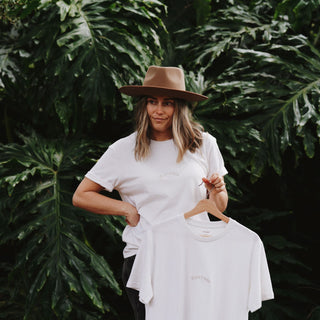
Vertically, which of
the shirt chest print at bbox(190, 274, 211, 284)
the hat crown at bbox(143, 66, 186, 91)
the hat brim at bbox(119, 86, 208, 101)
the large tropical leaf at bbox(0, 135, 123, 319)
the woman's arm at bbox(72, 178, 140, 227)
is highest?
the hat crown at bbox(143, 66, 186, 91)

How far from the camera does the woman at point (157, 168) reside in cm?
151

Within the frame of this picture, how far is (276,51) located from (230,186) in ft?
3.48

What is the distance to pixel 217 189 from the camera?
148cm

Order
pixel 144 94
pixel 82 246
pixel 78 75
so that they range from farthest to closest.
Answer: pixel 78 75 → pixel 82 246 → pixel 144 94

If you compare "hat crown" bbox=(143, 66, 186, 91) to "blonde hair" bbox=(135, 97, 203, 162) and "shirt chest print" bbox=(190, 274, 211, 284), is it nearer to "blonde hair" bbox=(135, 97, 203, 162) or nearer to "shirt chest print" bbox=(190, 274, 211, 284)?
"blonde hair" bbox=(135, 97, 203, 162)

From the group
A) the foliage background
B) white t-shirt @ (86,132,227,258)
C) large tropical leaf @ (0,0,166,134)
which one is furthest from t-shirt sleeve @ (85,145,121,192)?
large tropical leaf @ (0,0,166,134)

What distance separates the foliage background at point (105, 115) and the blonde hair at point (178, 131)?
0.97 metres

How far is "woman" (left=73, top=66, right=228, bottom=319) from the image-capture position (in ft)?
4.94

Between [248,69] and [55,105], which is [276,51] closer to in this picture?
[248,69]

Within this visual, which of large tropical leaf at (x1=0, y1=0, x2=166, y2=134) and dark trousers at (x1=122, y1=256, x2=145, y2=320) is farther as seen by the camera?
large tropical leaf at (x1=0, y1=0, x2=166, y2=134)

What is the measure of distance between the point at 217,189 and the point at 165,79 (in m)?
0.43

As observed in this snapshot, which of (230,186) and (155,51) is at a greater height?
(155,51)

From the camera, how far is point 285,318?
2955mm

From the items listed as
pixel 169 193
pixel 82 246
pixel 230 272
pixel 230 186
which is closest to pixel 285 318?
pixel 230 186
